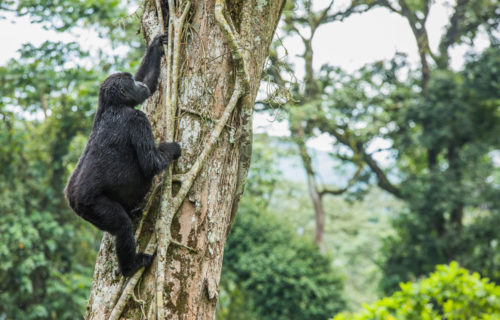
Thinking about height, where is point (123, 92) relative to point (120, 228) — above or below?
above

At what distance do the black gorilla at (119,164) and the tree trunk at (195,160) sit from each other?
0.10m

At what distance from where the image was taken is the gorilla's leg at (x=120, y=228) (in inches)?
98.3

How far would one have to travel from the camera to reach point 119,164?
298 cm

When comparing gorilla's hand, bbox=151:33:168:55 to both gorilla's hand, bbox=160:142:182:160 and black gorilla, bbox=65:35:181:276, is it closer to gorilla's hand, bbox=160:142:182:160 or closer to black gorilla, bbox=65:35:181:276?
black gorilla, bbox=65:35:181:276

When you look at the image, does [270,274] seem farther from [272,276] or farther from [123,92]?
[123,92]

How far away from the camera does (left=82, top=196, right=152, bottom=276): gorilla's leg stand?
250cm

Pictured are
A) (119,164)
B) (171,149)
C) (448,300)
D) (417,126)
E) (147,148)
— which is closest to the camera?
(171,149)

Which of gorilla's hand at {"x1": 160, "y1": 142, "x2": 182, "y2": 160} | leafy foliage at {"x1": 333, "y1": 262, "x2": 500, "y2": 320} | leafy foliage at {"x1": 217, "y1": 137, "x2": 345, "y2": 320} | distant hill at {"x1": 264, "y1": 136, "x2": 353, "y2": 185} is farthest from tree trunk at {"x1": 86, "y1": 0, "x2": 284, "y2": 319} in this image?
distant hill at {"x1": 264, "y1": 136, "x2": 353, "y2": 185}

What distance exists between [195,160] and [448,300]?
326 centimetres

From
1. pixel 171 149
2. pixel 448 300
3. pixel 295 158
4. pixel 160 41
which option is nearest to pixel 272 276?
pixel 295 158

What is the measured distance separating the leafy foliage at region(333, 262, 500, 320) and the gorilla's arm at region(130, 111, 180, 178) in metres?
2.55

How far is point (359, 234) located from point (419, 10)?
10693 millimetres

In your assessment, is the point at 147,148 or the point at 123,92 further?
the point at 123,92

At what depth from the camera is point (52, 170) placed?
11.2 meters
